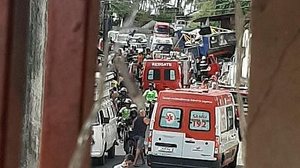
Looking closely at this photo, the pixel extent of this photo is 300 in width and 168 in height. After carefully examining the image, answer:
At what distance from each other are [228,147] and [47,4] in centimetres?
607

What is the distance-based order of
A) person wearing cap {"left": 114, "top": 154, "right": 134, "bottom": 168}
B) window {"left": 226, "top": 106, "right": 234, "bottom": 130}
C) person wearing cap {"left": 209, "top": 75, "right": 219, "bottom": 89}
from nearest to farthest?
person wearing cap {"left": 114, "top": 154, "right": 134, "bottom": 168}, window {"left": 226, "top": 106, "right": 234, "bottom": 130}, person wearing cap {"left": 209, "top": 75, "right": 219, "bottom": 89}

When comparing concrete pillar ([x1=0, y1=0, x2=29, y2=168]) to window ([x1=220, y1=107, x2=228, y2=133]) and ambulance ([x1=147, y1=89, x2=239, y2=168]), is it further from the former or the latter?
window ([x1=220, y1=107, x2=228, y2=133])

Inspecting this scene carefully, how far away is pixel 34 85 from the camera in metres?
0.57

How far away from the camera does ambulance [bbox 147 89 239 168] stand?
21.4 feet

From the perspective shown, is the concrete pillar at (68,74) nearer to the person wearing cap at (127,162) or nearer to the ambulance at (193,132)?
the person wearing cap at (127,162)

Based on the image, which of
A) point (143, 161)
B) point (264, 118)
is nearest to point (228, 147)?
point (143, 161)

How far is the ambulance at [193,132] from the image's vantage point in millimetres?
6523

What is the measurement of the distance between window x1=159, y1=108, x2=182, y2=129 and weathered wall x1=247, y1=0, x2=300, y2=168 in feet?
19.1

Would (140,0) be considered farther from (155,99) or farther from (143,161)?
(155,99)

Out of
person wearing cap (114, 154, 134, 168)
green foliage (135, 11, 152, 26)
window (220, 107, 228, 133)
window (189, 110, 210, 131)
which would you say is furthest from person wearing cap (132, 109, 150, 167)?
green foliage (135, 11, 152, 26)

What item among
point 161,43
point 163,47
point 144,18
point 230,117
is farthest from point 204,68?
point 144,18

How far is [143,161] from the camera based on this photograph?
649 centimetres

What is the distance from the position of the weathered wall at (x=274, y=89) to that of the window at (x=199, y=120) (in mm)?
5818

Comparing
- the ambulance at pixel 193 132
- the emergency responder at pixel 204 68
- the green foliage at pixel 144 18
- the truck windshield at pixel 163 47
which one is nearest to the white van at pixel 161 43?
the truck windshield at pixel 163 47
